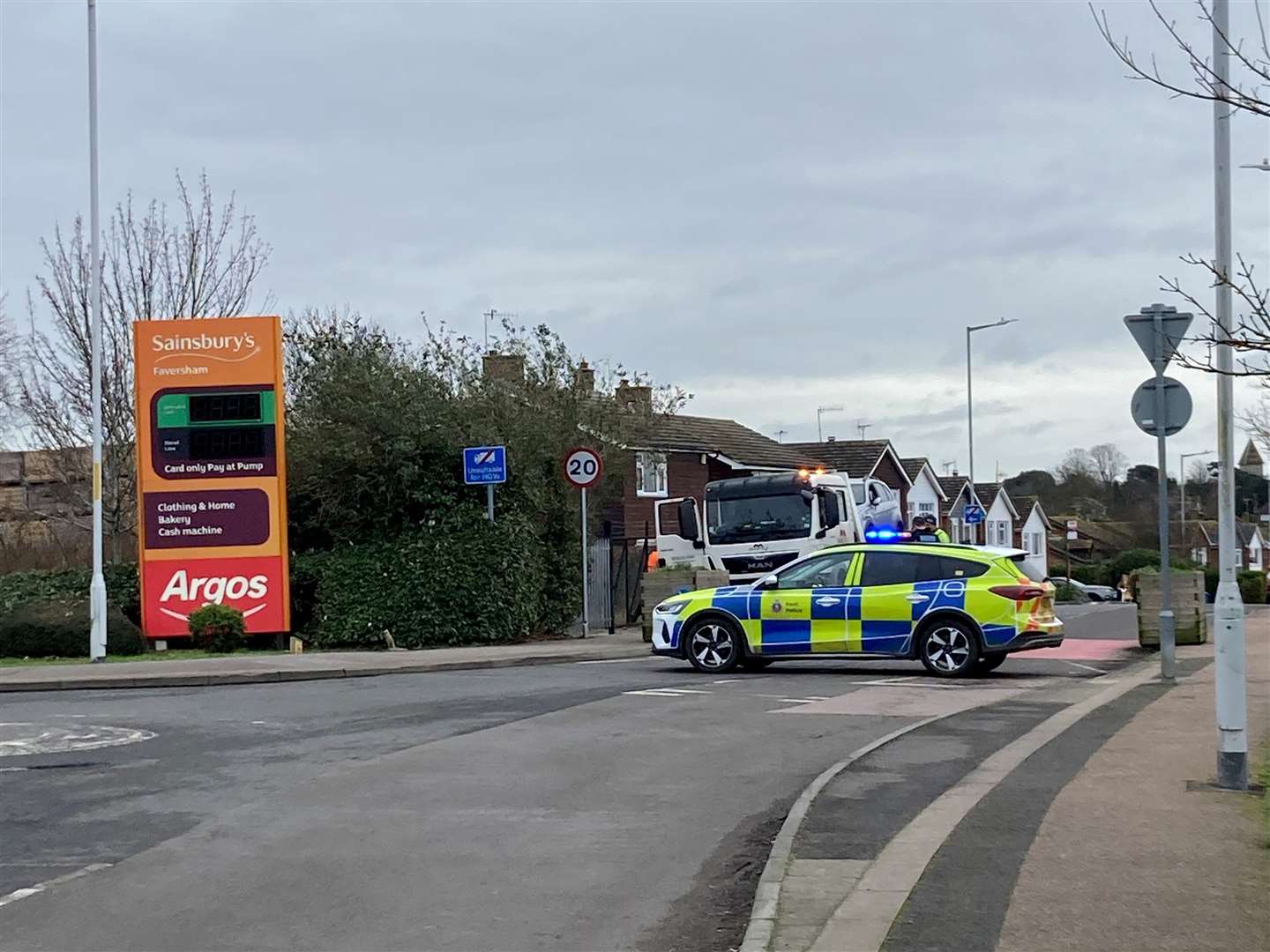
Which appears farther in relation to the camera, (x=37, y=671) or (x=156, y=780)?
(x=37, y=671)

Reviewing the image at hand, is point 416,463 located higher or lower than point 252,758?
higher

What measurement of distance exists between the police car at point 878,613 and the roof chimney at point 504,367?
921 centimetres

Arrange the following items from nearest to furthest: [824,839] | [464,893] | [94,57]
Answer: [464,893] < [824,839] < [94,57]

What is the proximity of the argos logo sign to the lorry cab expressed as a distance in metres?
6.81

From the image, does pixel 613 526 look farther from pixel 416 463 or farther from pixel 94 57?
pixel 94 57

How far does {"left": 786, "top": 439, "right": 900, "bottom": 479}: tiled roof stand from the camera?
2243 inches

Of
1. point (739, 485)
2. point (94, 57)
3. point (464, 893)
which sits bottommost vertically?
point (464, 893)

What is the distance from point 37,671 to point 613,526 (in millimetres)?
25333

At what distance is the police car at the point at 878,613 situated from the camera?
641 inches

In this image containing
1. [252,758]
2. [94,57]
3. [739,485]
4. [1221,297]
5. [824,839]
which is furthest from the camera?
[739,485]

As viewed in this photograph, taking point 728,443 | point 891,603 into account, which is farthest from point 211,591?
point 728,443

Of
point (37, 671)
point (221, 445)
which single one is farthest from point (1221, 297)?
point (221, 445)

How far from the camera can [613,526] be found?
42.8m

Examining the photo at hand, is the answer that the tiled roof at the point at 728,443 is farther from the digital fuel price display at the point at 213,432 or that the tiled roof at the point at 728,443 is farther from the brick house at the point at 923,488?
the digital fuel price display at the point at 213,432
